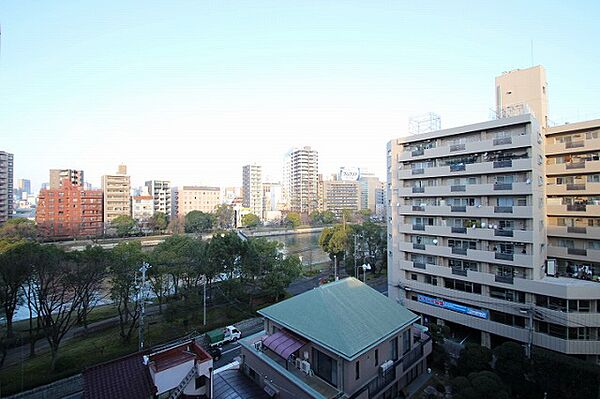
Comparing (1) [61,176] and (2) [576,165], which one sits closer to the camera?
(2) [576,165]

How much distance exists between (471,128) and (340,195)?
86.8 m

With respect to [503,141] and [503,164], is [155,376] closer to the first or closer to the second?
[503,164]

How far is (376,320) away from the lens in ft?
42.7

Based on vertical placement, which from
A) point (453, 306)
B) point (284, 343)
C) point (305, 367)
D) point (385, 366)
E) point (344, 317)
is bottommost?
point (453, 306)

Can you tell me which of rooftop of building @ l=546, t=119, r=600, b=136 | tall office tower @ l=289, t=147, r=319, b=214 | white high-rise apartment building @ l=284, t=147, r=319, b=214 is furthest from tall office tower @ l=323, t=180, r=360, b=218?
rooftop of building @ l=546, t=119, r=600, b=136

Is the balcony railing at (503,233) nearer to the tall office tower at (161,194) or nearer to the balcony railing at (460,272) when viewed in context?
the balcony railing at (460,272)

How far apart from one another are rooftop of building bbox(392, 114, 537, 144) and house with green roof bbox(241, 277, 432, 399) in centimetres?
1252

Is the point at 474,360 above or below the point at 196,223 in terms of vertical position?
below

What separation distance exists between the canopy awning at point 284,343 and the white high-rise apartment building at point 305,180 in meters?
86.3

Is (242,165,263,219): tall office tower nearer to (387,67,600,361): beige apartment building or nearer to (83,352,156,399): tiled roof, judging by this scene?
(387,67,600,361): beige apartment building

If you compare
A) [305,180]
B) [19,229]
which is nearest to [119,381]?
[19,229]

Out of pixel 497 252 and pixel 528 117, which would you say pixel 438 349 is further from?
pixel 528 117

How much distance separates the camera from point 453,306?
64.8 feet

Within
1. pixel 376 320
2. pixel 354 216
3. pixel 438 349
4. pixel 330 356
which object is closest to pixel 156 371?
pixel 330 356
